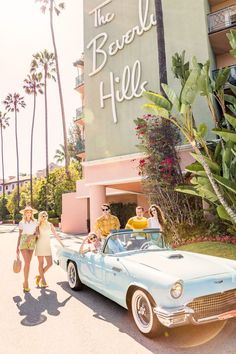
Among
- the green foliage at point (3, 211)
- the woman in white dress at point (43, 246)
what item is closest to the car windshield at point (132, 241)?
the woman in white dress at point (43, 246)

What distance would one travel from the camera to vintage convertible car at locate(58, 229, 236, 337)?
4.07 meters

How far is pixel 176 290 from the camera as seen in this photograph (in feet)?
13.4

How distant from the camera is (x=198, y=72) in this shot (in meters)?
8.59

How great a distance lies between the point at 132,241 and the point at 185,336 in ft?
6.23

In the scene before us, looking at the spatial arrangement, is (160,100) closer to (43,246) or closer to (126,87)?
(43,246)

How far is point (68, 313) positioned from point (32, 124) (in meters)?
40.3

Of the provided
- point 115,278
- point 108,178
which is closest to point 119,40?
point 108,178

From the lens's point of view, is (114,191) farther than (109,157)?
Yes

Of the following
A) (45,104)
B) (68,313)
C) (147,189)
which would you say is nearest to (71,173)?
(45,104)

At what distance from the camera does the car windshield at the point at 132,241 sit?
5793mm

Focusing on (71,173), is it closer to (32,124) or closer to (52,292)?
(32,124)

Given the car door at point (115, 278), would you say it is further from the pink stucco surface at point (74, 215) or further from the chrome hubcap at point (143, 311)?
the pink stucco surface at point (74, 215)

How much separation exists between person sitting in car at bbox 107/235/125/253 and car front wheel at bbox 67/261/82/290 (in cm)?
151

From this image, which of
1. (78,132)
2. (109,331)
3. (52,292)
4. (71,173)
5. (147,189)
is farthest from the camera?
(78,132)
